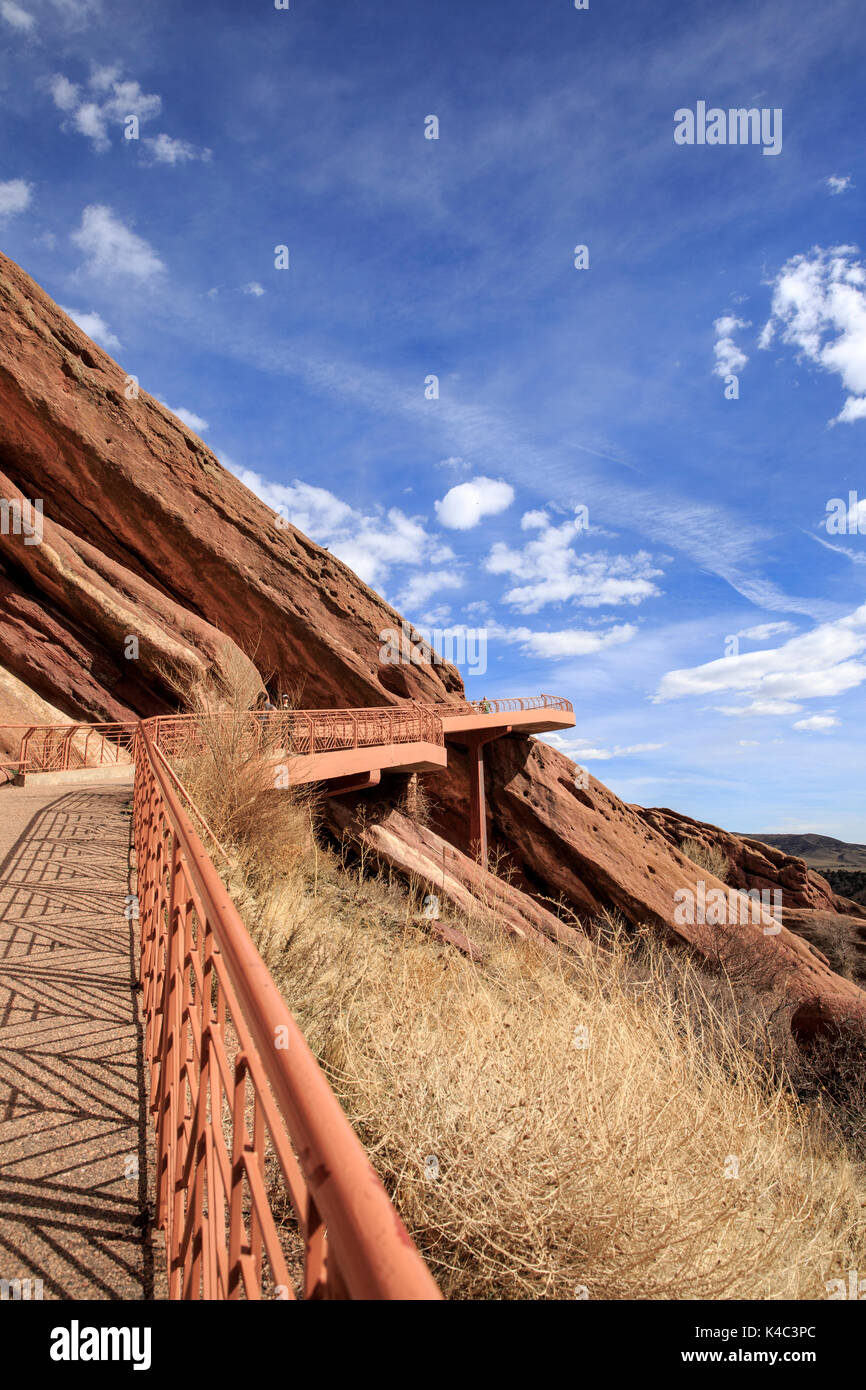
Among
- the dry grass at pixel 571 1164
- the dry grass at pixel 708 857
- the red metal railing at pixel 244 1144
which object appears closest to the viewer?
the red metal railing at pixel 244 1144

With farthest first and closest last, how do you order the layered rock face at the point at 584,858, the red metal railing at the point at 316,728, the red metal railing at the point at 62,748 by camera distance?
the layered rock face at the point at 584,858
the red metal railing at the point at 62,748
the red metal railing at the point at 316,728

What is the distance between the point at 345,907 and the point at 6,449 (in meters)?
14.2

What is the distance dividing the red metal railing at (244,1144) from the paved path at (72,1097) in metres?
0.13

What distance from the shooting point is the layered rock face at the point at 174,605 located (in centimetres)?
1527

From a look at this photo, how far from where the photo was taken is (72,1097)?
264 centimetres

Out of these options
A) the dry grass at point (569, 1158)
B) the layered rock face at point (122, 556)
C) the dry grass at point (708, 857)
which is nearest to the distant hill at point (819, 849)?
the dry grass at point (708, 857)

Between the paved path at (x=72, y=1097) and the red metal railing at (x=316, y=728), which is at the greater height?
the red metal railing at (x=316, y=728)

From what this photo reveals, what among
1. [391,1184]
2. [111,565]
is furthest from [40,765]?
[391,1184]

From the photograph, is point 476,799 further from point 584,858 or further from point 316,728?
point 316,728

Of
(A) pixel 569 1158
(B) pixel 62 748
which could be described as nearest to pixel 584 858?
(B) pixel 62 748

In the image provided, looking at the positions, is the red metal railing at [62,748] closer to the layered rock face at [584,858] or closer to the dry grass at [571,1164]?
the layered rock face at [584,858]

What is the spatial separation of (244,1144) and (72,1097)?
182 cm

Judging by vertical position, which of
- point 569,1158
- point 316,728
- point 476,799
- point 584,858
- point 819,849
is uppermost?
point 316,728

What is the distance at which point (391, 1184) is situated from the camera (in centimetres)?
267
